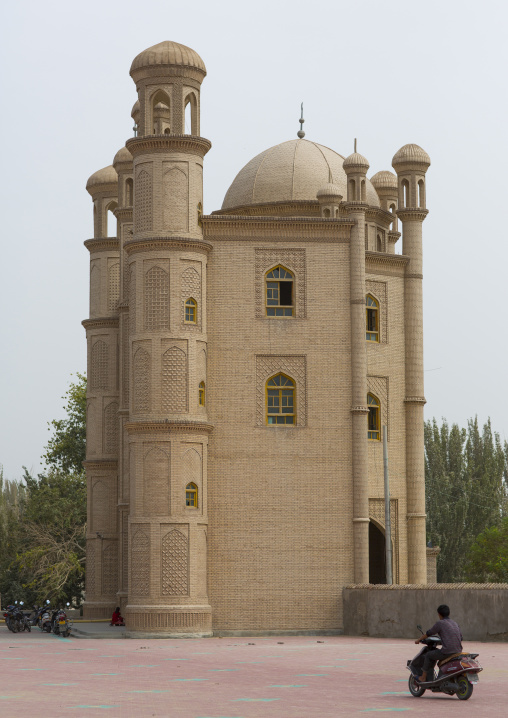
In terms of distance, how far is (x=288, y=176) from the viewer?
36469mm

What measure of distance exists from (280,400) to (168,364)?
10.7ft

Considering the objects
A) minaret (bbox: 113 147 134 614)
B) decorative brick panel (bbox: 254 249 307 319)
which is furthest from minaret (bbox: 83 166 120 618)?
decorative brick panel (bbox: 254 249 307 319)

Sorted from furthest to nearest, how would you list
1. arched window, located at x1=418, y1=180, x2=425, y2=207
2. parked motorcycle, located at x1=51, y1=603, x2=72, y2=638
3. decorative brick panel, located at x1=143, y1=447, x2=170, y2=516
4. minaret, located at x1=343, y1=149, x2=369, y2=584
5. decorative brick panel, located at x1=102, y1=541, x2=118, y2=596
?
1. decorative brick panel, located at x1=102, y1=541, x2=118, y2=596
2. arched window, located at x1=418, y1=180, x2=425, y2=207
3. minaret, located at x1=343, y1=149, x2=369, y2=584
4. parked motorcycle, located at x1=51, y1=603, x2=72, y2=638
5. decorative brick panel, located at x1=143, y1=447, x2=170, y2=516

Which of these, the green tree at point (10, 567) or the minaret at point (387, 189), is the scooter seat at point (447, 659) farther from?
the green tree at point (10, 567)

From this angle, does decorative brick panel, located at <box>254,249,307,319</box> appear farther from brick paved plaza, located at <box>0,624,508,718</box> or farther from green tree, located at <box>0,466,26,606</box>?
green tree, located at <box>0,466,26,606</box>

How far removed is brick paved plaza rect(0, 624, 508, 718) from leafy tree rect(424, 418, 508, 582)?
28.3 meters

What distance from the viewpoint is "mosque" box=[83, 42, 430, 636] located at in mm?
29891

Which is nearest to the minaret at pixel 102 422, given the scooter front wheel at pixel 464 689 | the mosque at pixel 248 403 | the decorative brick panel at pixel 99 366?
the decorative brick panel at pixel 99 366

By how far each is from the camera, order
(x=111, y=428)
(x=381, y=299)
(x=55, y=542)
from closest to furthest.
Answer: 1. (x=381, y=299)
2. (x=111, y=428)
3. (x=55, y=542)

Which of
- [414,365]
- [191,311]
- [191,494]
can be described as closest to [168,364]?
[191,311]

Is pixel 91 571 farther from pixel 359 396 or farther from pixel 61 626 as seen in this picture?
pixel 359 396

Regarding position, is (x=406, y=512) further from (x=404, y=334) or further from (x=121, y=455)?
(x=121, y=455)

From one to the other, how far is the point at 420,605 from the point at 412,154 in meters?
14.1

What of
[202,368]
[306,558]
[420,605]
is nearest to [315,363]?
[202,368]
